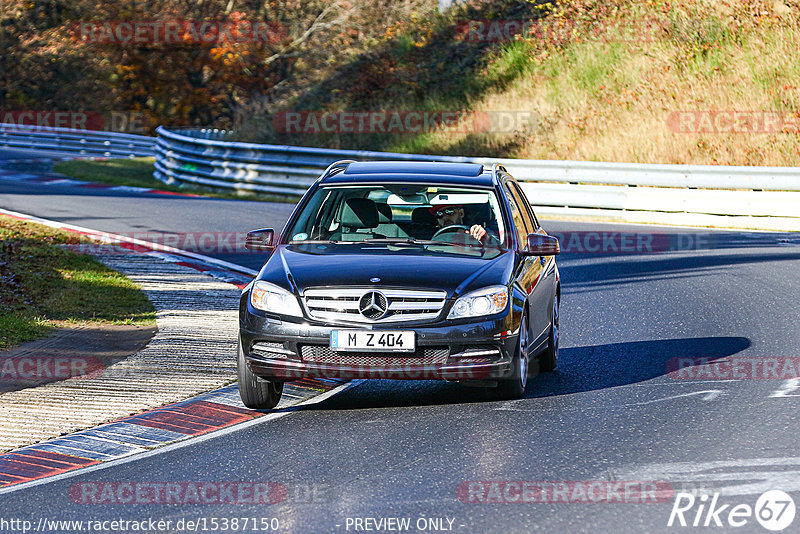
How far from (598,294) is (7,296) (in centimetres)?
653

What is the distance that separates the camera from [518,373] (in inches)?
336

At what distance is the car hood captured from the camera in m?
8.27

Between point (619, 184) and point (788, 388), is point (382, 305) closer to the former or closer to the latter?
point (788, 388)

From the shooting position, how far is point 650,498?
20.4 ft

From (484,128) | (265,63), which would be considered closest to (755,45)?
(484,128)

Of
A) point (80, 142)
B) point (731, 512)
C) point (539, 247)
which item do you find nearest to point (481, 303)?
point (539, 247)

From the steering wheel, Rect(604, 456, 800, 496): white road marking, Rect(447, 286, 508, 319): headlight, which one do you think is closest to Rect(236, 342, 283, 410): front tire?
Rect(447, 286, 508, 319): headlight

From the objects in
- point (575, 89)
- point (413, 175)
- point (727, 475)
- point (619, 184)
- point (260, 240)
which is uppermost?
point (575, 89)

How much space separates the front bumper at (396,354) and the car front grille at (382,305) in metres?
0.07

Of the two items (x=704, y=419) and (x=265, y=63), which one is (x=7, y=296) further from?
(x=265, y=63)

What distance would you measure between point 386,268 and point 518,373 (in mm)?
1146

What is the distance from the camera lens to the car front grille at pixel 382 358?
26.7 feet

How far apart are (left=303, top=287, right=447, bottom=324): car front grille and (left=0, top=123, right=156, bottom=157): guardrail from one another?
35.6 metres

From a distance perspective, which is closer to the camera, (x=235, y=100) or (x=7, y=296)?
(x=7, y=296)
